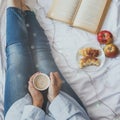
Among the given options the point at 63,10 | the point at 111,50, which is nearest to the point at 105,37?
the point at 111,50

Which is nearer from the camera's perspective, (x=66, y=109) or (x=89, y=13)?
(x=66, y=109)

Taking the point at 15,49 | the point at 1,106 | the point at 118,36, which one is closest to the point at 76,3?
the point at 118,36

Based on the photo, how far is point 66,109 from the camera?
37.9 inches

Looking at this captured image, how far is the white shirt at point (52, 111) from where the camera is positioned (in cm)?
95

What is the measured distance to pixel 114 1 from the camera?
1.21 m

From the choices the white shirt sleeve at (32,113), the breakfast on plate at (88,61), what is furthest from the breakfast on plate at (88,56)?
the white shirt sleeve at (32,113)

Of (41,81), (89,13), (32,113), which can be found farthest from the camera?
(89,13)

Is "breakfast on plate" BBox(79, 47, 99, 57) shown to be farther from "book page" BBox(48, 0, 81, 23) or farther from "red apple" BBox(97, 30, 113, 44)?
"book page" BBox(48, 0, 81, 23)

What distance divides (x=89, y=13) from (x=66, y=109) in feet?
1.41

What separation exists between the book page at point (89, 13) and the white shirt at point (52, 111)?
12.8 inches

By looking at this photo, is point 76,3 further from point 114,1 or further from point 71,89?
point 71,89

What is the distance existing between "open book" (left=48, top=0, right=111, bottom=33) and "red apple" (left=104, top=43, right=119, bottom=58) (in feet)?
0.29

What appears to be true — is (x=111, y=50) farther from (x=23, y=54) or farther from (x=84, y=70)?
(x=23, y=54)

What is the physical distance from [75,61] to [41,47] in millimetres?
135
